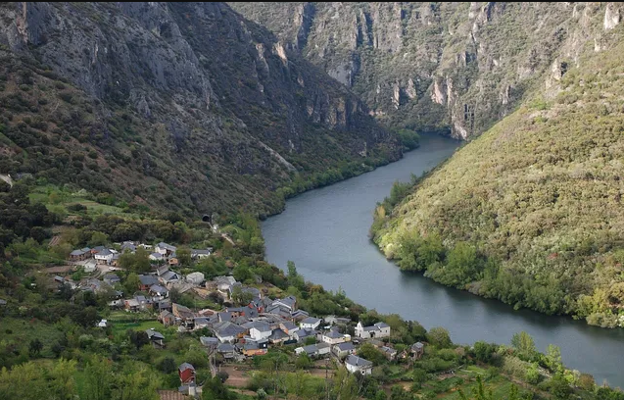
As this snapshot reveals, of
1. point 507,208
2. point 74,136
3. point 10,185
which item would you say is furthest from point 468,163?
point 10,185

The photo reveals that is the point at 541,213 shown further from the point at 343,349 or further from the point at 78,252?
the point at 78,252

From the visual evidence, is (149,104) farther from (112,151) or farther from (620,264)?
(620,264)

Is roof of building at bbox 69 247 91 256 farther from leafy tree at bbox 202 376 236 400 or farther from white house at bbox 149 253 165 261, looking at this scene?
leafy tree at bbox 202 376 236 400

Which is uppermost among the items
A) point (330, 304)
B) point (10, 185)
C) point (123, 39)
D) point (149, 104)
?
point (123, 39)

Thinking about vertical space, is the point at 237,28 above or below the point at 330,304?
above

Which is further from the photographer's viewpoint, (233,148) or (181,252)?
(233,148)

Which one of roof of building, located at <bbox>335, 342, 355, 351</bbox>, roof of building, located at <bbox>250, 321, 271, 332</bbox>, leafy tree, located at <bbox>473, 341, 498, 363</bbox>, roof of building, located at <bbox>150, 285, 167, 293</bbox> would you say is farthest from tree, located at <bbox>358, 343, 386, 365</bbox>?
roof of building, located at <bbox>150, 285, 167, 293</bbox>

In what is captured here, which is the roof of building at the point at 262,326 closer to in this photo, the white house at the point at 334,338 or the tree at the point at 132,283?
the white house at the point at 334,338

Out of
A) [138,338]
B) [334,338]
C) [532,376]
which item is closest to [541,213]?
[532,376]
